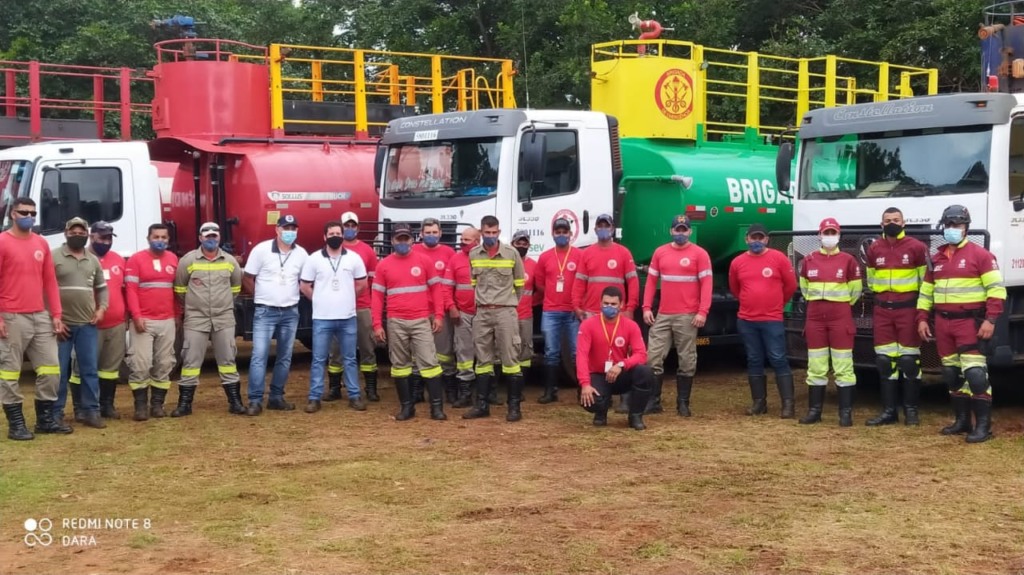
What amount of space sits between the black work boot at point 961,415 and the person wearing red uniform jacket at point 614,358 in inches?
99.6

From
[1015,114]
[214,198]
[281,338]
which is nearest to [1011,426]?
[1015,114]

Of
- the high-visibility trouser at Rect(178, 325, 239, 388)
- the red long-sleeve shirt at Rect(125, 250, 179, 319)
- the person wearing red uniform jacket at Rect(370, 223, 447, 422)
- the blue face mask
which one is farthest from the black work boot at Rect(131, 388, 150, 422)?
the blue face mask

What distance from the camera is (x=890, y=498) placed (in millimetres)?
7895

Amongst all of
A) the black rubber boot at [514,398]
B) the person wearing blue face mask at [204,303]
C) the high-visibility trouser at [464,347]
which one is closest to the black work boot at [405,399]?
the high-visibility trouser at [464,347]

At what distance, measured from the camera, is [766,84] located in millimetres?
22484

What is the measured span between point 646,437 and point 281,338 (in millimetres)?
3774

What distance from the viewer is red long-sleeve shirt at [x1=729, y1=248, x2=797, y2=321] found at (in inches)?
438

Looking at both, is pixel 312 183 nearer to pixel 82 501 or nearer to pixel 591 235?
pixel 591 235

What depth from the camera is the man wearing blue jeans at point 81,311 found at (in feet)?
34.7

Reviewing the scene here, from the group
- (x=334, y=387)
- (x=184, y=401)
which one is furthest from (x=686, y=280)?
(x=184, y=401)

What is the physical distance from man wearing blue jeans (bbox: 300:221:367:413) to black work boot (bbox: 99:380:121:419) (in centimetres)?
179

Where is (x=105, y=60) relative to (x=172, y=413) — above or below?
above

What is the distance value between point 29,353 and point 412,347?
333cm

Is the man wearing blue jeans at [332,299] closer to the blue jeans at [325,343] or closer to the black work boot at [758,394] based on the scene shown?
the blue jeans at [325,343]
